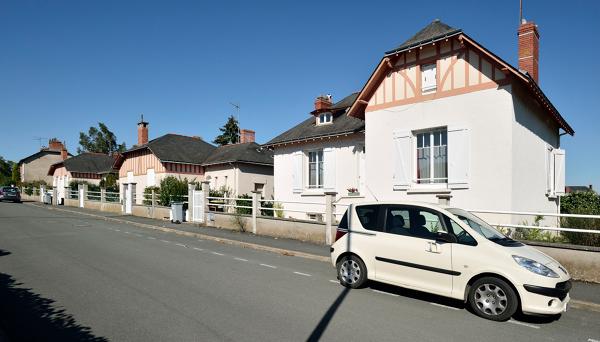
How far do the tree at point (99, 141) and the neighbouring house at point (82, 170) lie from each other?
34.2 m

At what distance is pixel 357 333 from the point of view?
16.4ft

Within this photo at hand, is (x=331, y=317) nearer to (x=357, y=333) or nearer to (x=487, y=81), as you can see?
(x=357, y=333)

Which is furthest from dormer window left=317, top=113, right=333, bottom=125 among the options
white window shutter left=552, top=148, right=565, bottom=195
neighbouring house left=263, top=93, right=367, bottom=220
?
white window shutter left=552, top=148, right=565, bottom=195

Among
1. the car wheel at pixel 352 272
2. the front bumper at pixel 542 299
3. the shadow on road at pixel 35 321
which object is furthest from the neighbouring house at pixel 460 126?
the shadow on road at pixel 35 321

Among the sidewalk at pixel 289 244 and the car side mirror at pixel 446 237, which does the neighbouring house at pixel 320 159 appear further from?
the car side mirror at pixel 446 237

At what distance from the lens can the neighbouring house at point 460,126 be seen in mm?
11406

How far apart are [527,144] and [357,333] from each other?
9.98m

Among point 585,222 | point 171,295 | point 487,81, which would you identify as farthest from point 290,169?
point 171,295

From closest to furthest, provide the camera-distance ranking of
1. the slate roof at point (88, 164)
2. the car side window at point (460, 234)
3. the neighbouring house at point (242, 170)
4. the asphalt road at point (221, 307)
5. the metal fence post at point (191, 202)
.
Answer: the asphalt road at point (221, 307)
the car side window at point (460, 234)
the metal fence post at point (191, 202)
the neighbouring house at point (242, 170)
the slate roof at point (88, 164)

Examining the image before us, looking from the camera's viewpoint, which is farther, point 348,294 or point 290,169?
point 290,169

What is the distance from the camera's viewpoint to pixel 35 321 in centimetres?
527

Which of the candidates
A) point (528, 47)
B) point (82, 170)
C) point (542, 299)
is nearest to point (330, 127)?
point (528, 47)

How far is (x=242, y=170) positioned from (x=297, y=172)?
9.51 metres

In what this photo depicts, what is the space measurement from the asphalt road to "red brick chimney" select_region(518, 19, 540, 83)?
9492mm
